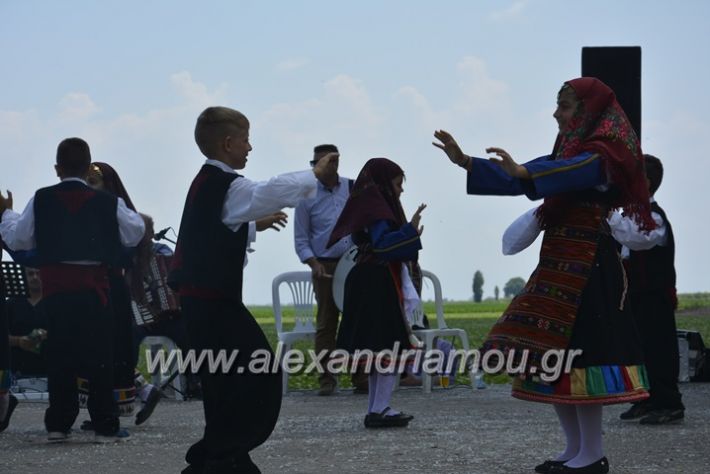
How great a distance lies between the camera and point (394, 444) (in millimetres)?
7688

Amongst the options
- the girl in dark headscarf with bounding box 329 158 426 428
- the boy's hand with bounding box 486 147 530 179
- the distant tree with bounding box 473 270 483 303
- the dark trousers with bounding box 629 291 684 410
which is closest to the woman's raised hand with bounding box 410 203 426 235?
the girl in dark headscarf with bounding box 329 158 426 428

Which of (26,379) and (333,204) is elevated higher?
(333,204)

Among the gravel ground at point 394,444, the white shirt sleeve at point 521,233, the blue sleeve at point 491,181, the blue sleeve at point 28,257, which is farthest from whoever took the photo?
the blue sleeve at point 28,257

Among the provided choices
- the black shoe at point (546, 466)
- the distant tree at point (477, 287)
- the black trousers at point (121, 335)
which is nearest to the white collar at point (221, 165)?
the black shoe at point (546, 466)

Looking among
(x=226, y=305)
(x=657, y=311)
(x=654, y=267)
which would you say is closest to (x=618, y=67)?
(x=654, y=267)

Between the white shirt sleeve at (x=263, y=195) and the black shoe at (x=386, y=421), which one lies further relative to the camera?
the black shoe at (x=386, y=421)

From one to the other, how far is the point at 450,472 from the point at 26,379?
265 inches

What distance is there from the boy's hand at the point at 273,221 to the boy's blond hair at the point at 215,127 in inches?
17.7

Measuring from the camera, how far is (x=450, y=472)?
6336mm

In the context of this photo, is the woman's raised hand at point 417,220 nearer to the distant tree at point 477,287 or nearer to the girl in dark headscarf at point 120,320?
the girl in dark headscarf at point 120,320

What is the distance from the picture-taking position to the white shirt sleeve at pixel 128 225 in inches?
315

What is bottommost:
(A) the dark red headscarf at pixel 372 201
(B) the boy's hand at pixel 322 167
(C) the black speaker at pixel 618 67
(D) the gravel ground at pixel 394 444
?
(D) the gravel ground at pixel 394 444

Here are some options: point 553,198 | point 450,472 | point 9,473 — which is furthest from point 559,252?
point 9,473

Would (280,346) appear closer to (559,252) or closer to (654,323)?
(654,323)
